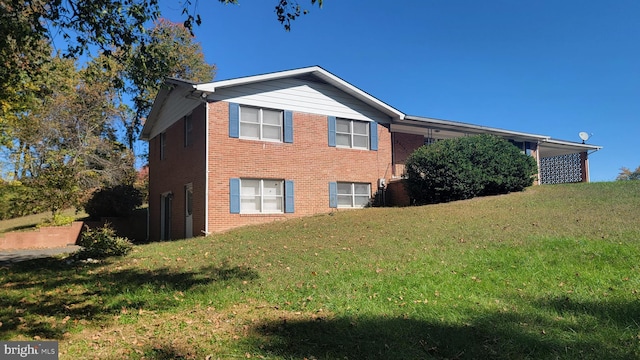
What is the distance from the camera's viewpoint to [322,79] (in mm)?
17266

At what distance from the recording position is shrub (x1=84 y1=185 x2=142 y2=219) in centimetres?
2219

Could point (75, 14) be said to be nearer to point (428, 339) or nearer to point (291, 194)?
point (428, 339)

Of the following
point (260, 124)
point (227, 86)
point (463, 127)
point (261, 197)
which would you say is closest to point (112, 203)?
point (261, 197)

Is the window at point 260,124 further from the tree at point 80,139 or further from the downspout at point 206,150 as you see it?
the tree at point 80,139

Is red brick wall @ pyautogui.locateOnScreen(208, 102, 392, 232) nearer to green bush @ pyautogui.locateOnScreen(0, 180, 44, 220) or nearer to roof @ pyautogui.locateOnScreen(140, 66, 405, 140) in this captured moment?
roof @ pyautogui.locateOnScreen(140, 66, 405, 140)

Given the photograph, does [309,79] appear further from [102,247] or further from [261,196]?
[102,247]

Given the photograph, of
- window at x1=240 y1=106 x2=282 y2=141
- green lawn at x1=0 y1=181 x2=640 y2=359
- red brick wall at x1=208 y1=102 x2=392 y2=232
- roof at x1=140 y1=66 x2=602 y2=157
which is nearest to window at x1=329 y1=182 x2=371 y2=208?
red brick wall at x1=208 y1=102 x2=392 y2=232

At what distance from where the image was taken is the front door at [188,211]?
1570 centimetres

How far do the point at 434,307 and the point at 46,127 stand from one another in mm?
25466

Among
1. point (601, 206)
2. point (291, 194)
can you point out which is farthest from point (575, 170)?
point (291, 194)

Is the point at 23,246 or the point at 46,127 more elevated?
the point at 46,127

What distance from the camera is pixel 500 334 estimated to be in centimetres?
473

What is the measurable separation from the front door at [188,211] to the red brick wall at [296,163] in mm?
1861

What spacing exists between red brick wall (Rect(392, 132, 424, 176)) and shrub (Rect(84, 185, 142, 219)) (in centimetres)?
1380
